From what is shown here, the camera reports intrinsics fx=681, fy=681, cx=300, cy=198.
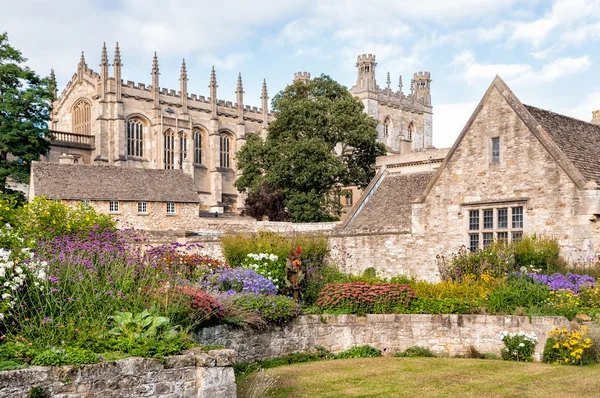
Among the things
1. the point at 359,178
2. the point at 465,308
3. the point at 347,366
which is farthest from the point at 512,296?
the point at 359,178

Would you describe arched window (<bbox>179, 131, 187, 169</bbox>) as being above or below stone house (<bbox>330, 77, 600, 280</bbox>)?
above

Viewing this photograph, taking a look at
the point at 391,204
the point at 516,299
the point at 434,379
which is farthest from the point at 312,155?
the point at 434,379

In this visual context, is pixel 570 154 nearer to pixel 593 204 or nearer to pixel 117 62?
pixel 593 204

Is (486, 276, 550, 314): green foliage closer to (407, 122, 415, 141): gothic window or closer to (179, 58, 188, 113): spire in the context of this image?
(179, 58, 188, 113): spire

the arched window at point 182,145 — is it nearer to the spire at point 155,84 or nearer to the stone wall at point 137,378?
the spire at point 155,84

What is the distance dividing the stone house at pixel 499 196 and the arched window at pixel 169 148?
178 ft

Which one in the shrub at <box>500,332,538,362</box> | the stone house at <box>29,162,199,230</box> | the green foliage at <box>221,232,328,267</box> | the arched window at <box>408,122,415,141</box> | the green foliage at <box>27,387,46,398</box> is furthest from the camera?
the arched window at <box>408,122,415,141</box>

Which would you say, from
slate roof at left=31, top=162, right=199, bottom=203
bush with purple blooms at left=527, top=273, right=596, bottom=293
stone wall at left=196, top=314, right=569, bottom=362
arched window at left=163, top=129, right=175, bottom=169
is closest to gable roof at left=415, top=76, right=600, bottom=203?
bush with purple blooms at left=527, top=273, right=596, bottom=293

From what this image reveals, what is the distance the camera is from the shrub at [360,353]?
46.7ft

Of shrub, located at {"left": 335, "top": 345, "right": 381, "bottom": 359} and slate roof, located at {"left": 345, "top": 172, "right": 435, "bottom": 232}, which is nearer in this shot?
shrub, located at {"left": 335, "top": 345, "right": 381, "bottom": 359}

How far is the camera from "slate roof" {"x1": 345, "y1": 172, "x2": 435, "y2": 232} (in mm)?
24484

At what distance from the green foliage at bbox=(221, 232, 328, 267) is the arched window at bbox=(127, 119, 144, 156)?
181ft

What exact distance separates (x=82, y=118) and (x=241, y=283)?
65114mm

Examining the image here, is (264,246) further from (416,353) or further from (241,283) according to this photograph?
(416,353)
